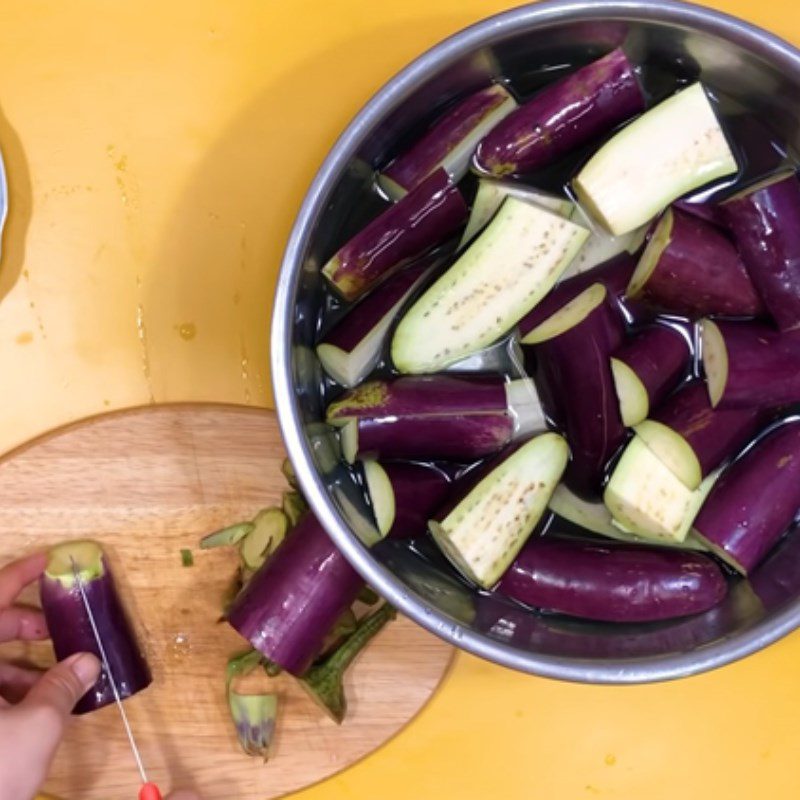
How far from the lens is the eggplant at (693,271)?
0.86 metres

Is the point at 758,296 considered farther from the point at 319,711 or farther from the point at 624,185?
the point at 319,711

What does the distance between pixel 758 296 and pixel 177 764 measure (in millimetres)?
749

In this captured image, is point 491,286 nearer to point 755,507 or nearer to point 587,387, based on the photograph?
point 587,387

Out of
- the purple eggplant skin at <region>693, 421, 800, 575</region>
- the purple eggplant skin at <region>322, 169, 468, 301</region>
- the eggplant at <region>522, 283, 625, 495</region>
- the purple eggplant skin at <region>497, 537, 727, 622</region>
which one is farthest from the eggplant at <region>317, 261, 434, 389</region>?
the purple eggplant skin at <region>693, 421, 800, 575</region>

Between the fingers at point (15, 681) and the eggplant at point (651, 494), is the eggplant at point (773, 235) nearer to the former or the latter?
the eggplant at point (651, 494)

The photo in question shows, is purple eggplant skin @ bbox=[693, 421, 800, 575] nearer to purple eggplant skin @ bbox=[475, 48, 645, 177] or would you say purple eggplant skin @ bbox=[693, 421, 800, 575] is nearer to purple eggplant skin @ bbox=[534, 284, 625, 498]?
purple eggplant skin @ bbox=[534, 284, 625, 498]

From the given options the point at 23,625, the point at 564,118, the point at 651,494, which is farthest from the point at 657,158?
the point at 23,625

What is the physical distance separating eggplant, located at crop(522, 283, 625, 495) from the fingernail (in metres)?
0.51

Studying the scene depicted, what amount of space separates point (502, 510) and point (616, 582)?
12 cm

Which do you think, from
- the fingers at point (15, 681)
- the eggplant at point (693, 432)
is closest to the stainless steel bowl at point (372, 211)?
the eggplant at point (693, 432)

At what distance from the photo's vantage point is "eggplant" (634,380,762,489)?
2.92 feet

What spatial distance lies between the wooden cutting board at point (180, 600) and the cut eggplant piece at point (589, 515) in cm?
21

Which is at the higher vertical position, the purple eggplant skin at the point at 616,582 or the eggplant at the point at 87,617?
the purple eggplant skin at the point at 616,582

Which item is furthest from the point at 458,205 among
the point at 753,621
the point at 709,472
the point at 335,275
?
the point at 753,621
